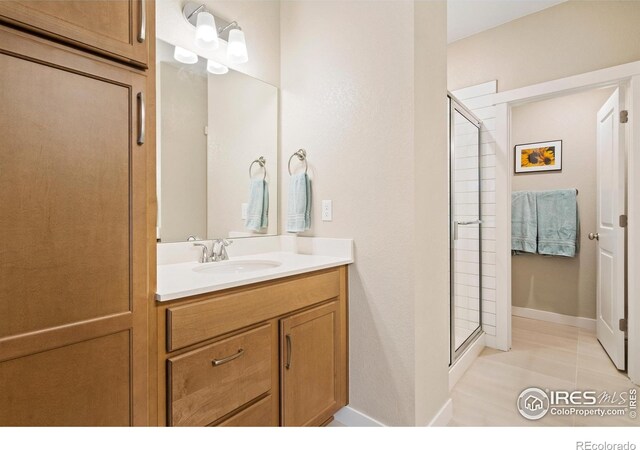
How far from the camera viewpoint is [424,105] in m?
1.59

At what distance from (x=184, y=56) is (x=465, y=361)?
103 inches

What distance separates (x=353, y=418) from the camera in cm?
171

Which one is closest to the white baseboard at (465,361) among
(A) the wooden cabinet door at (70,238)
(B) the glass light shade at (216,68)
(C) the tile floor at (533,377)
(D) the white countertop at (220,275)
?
(C) the tile floor at (533,377)

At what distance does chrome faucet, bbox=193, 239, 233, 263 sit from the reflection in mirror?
0.10 meters

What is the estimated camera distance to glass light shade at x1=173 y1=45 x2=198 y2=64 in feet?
5.50

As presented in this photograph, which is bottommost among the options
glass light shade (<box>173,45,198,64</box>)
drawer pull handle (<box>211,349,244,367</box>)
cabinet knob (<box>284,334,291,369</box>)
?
cabinet knob (<box>284,334,291,369</box>)

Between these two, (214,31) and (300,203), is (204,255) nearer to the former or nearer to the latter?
(300,203)

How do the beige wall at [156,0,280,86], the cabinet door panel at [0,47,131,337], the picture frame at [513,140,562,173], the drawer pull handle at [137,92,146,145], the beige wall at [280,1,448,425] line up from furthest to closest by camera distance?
the picture frame at [513,140,562,173] < the beige wall at [156,0,280,86] < the beige wall at [280,1,448,425] < the drawer pull handle at [137,92,146,145] < the cabinet door panel at [0,47,131,337]

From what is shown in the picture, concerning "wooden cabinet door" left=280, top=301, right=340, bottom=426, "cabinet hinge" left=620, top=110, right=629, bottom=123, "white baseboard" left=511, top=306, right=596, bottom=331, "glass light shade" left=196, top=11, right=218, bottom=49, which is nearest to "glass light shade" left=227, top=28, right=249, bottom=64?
"glass light shade" left=196, top=11, right=218, bottom=49

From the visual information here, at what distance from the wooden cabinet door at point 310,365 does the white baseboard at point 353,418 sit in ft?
0.38

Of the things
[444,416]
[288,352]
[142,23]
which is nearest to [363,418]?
[444,416]

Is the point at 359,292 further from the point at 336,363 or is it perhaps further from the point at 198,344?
the point at 198,344

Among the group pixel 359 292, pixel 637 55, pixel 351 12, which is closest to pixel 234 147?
pixel 351 12

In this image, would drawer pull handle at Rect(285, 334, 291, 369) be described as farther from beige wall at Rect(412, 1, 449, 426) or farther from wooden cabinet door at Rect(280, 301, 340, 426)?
beige wall at Rect(412, 1, 449, 426)
